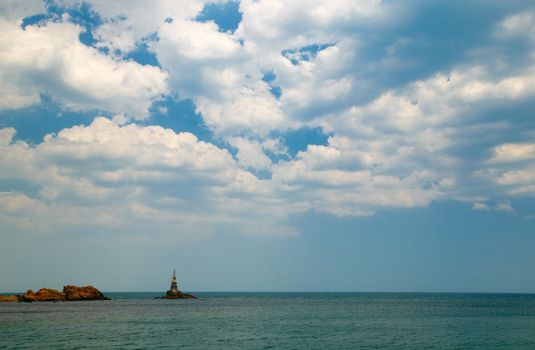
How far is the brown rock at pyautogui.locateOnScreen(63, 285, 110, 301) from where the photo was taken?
176 metres

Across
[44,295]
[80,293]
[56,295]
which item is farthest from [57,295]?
[80,293]

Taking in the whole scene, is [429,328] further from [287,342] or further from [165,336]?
[165,336]

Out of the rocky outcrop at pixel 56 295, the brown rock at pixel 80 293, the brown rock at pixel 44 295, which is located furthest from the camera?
the brown rock at pixel 80 293

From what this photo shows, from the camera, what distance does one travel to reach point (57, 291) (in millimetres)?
177625

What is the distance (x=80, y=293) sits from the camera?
17962cm

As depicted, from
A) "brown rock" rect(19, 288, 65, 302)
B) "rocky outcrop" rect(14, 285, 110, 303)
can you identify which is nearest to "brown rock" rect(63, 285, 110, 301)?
"rocky outcrop" rect(14, 285, 110, 303)

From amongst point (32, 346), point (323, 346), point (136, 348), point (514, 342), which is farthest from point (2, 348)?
point (514, 342)

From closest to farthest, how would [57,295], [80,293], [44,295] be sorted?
[44,295], [57,295], [80,293]

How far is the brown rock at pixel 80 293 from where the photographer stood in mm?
176250

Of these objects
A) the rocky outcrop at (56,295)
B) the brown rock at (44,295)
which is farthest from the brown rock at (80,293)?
the brown rock at (44,295)

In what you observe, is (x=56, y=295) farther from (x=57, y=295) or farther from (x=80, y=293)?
(x=80, y=293)

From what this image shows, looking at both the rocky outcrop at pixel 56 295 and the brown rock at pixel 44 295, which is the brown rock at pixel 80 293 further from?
the brown rock at pixel 44 295

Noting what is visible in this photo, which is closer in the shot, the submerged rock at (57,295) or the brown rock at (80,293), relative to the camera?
the submerged rock at (57,295)

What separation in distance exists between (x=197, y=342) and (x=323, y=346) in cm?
1469
